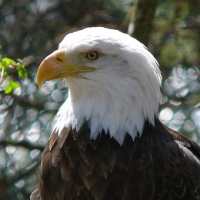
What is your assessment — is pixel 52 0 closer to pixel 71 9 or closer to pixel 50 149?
pixel 71 9

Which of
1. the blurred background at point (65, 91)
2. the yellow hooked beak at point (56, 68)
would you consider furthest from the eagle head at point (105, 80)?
the blurred background at point (65, 91)

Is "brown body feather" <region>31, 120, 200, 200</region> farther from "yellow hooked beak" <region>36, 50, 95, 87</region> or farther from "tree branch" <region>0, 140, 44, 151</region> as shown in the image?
"tree branch" <region>0, 140, 44, 151</region>

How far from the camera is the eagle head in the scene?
6289 mm

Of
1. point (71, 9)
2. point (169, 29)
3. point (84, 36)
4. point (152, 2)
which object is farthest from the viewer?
point (71, 9)

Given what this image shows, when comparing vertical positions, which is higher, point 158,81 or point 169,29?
point 158,81

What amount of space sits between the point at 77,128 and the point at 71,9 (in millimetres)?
3718

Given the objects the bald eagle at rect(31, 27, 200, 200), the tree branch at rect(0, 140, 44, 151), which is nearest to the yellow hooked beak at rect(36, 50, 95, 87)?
the bald eagle at rect(31, 27, 200, 200)

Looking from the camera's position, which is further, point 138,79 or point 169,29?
point 169,29

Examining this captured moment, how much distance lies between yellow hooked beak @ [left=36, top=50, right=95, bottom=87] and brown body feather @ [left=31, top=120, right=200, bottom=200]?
12.4 inches

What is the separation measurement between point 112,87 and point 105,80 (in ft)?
0.18

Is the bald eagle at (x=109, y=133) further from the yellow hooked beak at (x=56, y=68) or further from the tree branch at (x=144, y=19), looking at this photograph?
the tree branch at (x=144, y=19)

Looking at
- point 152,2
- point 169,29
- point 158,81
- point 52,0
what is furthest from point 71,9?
point 158,81

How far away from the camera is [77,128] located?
21.0 feet

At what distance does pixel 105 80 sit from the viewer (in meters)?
6.34
